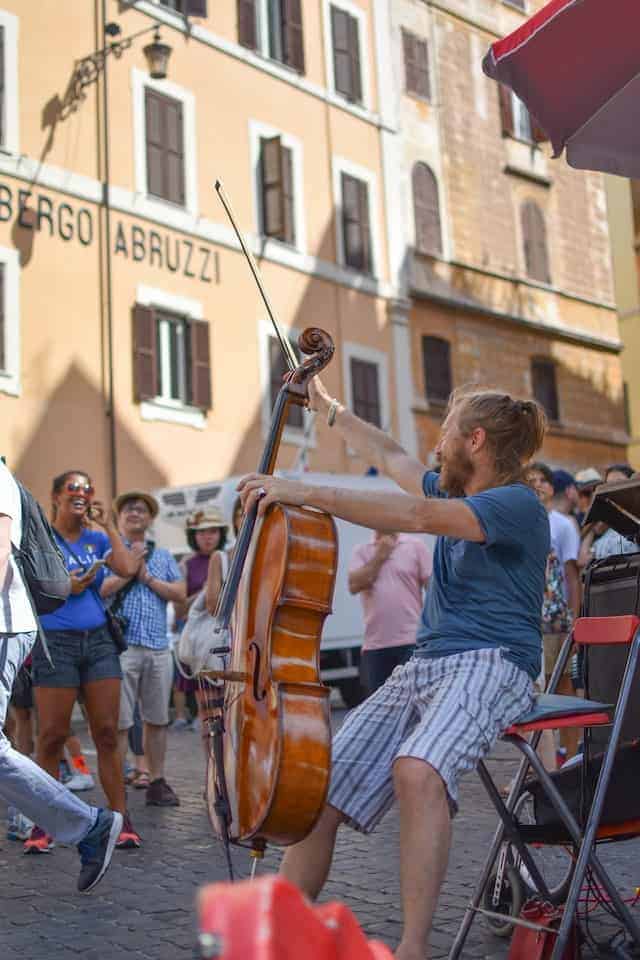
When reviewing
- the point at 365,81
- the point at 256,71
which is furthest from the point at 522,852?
the point at 365,81

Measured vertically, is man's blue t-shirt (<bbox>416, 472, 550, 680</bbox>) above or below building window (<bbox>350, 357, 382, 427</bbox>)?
below

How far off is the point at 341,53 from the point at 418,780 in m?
22.9

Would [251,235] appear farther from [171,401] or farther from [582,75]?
[582,75]

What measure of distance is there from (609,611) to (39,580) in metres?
2.28

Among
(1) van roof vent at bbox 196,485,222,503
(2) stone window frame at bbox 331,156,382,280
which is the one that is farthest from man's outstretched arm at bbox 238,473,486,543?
(2) stone window frame at bbox 331,156,382,280

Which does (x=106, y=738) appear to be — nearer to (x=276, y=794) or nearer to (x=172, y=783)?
(x=172, y=783)

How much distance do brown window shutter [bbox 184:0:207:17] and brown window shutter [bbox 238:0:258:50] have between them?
104 cm

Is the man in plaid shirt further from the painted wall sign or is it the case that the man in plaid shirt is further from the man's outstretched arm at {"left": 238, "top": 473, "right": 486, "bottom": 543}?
the painted wall sign

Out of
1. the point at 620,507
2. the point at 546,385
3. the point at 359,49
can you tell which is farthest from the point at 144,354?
the point at 620,507

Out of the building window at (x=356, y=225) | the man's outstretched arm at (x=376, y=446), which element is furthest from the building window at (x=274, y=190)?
the man's outstretched arm at (x=376, y=446)

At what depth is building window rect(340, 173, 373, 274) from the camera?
24156 mm

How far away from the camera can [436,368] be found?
2569cm

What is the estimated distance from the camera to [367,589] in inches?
332

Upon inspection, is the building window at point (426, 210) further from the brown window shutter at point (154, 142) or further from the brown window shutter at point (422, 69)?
the brown window shutter at point (154, 142)
